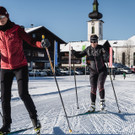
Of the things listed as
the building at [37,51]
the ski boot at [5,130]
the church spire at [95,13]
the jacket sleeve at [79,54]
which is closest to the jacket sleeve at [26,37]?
the ski boot at [5,130]

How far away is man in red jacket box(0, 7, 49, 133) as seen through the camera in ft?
8.61

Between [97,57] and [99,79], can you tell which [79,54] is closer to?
[97,57]

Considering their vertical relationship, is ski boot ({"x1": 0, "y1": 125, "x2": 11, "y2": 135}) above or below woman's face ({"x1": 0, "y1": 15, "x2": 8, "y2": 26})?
below

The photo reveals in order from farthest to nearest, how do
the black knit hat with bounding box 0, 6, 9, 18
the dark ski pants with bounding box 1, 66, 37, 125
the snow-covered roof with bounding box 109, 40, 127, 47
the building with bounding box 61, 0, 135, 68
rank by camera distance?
the snow-covered roof with bounding box 109, 40, 127, 47 < the building with bounding box 61, 0, 135, 68 < the dark ski pants with bounding box 1, 66, 37, 125 < the black knit hat with bounding box 0, 6, 9, 18

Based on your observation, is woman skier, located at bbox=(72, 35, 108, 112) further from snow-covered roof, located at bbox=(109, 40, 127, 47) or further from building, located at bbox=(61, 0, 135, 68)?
snow-covered roof, located at bbox=(109, 40, 127, 47)

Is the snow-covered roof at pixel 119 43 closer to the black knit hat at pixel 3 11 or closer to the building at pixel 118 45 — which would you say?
the building at pixel 118 45

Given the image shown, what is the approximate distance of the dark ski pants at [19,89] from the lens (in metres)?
2.67

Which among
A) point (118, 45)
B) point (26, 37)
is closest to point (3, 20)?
point (26, 37)

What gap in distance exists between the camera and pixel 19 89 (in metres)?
2.68

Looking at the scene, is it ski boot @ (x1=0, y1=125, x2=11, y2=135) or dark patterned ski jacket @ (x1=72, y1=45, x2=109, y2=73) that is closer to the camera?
ski boot @ (x1=0, y1=125, x2=11, y2=135)

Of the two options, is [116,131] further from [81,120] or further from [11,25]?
[11,25]

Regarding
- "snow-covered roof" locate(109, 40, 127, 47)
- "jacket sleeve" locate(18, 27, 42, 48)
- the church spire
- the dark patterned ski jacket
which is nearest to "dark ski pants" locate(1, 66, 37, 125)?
"jacket sleeve" locate(18, 27, 42, 48)

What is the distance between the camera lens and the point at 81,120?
141 inches

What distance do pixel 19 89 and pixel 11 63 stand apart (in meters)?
0.36
